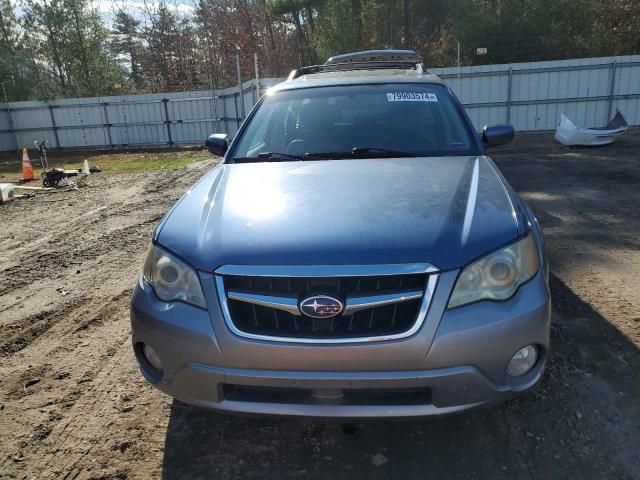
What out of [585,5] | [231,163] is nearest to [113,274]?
[231,163]

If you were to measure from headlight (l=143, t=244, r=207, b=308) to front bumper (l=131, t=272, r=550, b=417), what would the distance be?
44 mm

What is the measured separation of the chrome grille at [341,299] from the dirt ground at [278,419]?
1.37 feet

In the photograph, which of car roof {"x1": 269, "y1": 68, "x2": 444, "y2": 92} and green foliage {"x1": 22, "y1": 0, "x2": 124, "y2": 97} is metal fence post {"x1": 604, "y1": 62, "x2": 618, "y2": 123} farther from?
green foliage {"x1": 22, "y1": 0, "x2": 124, "y2": 97}

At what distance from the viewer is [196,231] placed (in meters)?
2.33

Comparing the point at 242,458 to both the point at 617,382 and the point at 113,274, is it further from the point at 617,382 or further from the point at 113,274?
the point at 113,274

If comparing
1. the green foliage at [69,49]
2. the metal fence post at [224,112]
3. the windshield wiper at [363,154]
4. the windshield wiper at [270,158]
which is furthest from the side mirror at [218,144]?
the green foliage at [69,49]

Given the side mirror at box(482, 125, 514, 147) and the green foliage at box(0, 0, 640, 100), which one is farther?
the green foliage at box(0, 0, 640, 100)

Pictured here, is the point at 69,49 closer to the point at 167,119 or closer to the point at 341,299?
the point at 167,119

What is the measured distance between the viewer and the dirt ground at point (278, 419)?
7.39ft

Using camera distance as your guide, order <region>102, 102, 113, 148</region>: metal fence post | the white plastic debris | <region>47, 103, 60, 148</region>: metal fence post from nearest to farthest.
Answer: the white plastic debris < <region>102, 102, 113, 148</region>: metal fence post < <region>47, 103, 60, 148</region>: metal fence post

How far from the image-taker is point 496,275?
2053mm

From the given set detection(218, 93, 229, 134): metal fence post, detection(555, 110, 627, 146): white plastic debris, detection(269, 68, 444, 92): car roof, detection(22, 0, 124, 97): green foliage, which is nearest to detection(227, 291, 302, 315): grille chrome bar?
detection(269, 68, 444, 92): car roof

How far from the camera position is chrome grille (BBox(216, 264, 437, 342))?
6.42ft

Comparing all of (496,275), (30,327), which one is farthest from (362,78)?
(30,327)
